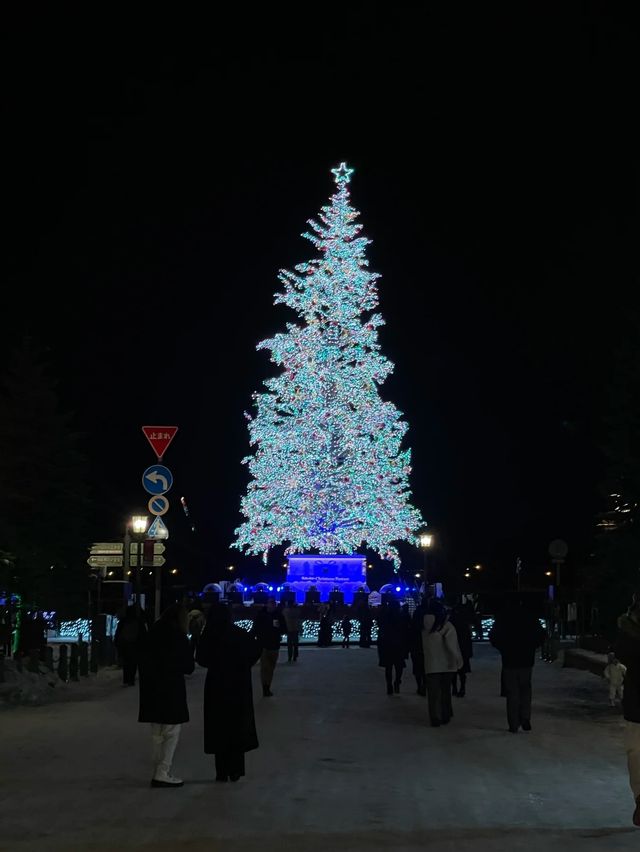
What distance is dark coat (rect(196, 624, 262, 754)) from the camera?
12227 millimetres

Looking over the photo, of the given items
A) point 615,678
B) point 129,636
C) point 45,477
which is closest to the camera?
point 615,678

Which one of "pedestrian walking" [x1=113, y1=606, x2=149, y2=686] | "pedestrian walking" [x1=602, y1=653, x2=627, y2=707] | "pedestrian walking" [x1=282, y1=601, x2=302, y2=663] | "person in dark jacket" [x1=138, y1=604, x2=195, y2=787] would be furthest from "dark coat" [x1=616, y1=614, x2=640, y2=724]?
A: "pedestrian walking" [x1=282, y1=601, x2=302, y2=663]

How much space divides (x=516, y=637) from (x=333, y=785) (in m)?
5.72

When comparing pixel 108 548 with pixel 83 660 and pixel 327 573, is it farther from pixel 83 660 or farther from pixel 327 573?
pixel 327 573

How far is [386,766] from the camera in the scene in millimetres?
13531

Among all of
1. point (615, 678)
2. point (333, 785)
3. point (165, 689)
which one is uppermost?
point (165, 689)

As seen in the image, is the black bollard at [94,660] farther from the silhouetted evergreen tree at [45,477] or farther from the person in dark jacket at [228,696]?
the person in dark jacket at [228,696]

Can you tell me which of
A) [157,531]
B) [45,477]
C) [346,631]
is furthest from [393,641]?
[45,477]

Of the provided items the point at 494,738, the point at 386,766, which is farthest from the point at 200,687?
the point at 386,766

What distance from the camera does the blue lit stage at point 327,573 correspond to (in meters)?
53.2

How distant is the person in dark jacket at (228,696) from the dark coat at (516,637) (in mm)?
5468

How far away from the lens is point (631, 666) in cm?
953

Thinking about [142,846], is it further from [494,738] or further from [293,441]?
[293,441]

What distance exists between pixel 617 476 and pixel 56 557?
56.6 ft
